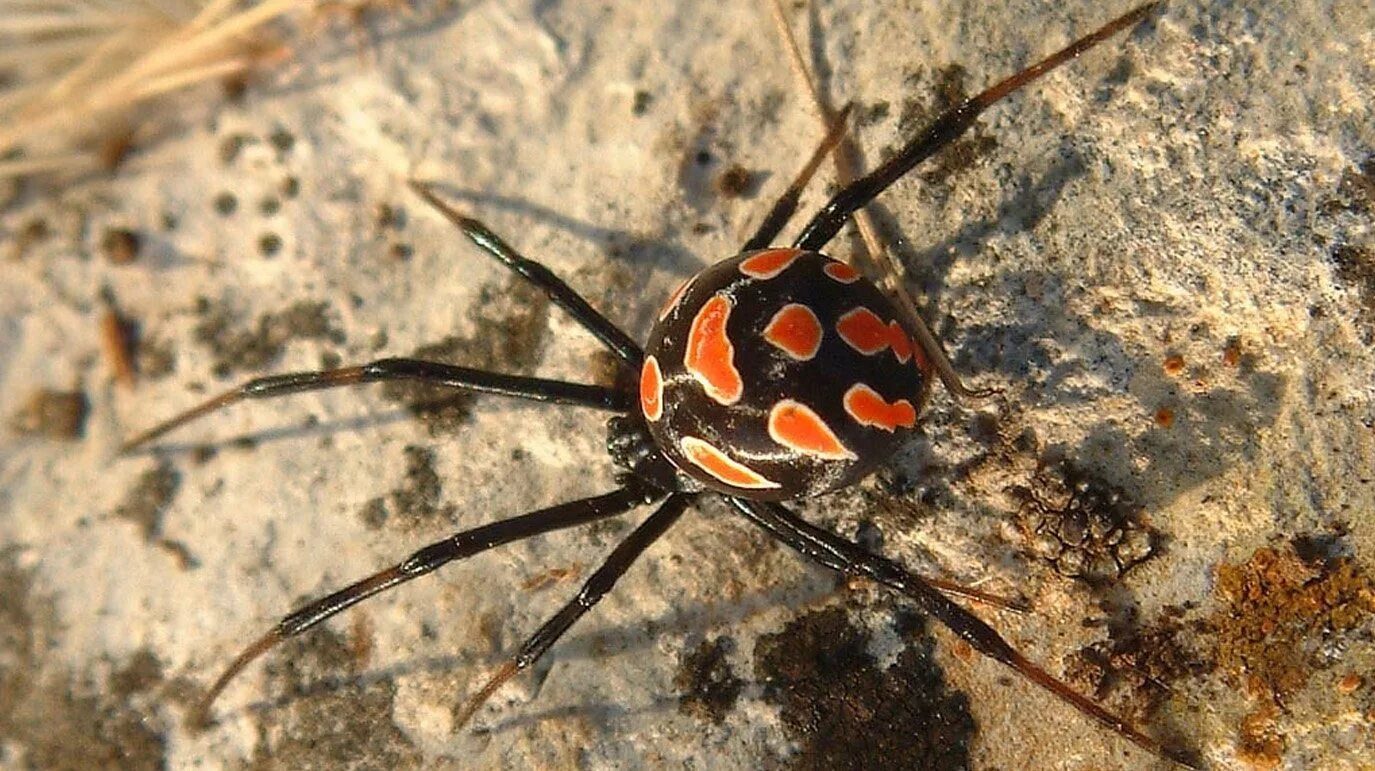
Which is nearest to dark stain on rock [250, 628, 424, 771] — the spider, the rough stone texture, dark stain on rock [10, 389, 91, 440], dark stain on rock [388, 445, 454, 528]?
the rough stone texture

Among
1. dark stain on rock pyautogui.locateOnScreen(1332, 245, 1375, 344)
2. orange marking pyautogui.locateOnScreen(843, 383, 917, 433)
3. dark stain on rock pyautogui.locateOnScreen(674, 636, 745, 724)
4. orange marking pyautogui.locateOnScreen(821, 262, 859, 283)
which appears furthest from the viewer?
dark stain on rock pyautogui.locateOnScreen(674, 636, 745, 724)

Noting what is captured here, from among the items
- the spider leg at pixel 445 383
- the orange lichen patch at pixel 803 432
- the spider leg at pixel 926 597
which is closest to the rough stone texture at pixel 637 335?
the spider leg at pixel 926 597

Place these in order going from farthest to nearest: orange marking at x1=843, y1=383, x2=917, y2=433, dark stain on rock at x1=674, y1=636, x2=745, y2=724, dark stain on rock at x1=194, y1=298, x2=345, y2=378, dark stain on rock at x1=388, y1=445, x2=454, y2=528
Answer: dark stain on rock at x1=194, y1=298, x2=345, y2=378
dark stain on rock at x1=388, y1=445, x2=454, y2=528
dark stain on rock at x1=674, y1=636, x2=745, y2=724
orange marking at x1=843, y1=383, x2=917, y2=433

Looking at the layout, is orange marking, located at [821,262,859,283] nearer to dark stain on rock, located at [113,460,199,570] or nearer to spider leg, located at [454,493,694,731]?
spider leg, located at [454,493,694,731]

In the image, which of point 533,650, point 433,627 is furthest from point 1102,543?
point 433,627

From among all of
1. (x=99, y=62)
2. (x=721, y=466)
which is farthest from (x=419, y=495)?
(x=99, y=62)
